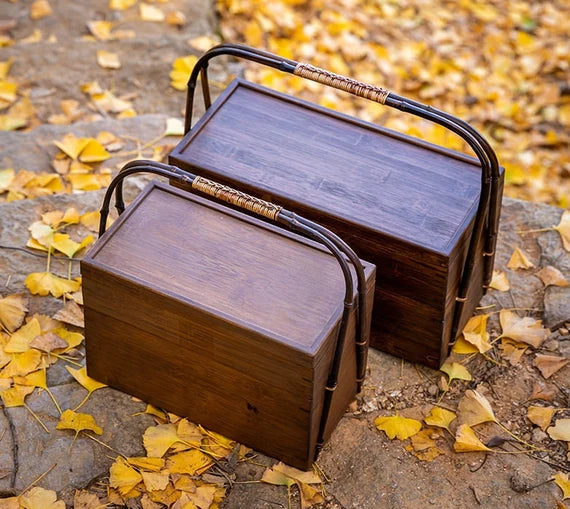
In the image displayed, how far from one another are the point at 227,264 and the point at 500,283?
1.05m

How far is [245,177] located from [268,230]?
0.75 ft

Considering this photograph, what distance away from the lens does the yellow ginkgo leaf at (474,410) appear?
7.80ft

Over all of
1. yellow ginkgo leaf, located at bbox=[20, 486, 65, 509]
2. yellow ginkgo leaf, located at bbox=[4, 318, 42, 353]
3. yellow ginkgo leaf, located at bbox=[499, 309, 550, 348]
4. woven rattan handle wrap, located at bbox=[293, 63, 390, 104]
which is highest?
woven rattan handle wrap, located at bbox=[293, 63, 390, 104]

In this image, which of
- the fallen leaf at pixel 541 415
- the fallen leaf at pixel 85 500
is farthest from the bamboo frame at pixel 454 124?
the fallen leaf at pixel 85 500

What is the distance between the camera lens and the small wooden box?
→ 2.02 m

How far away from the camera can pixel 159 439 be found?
2268 millimetres

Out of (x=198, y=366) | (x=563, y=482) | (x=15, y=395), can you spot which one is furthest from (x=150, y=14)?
(x=563, y=482)

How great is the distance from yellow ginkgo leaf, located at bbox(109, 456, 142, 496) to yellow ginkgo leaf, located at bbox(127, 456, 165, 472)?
0.02m

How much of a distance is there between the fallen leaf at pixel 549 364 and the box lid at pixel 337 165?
54cm

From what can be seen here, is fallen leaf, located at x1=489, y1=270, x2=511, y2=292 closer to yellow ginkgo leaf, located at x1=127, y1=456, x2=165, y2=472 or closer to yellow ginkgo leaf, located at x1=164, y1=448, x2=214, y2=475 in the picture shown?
yellow ginkgo leaf, located at x1=164, y1=448, x2=214, y2=475

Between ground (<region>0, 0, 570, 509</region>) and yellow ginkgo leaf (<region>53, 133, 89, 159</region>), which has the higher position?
yellow ginkgo leaf (<region>53, 133, 89, 159</region>)

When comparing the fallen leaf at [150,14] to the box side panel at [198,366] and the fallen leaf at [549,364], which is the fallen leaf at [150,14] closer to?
the box side panel at [198,366]

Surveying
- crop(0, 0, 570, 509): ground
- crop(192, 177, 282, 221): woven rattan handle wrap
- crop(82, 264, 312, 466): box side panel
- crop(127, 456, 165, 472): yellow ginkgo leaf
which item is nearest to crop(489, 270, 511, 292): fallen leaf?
crop(0, 0, 570, 509): ground

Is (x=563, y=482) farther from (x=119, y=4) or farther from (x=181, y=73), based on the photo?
(x=119, y=4)
